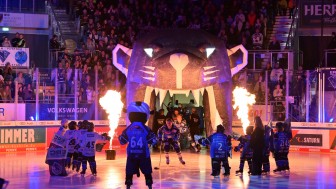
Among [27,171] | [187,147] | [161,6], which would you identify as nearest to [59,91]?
[187,147]

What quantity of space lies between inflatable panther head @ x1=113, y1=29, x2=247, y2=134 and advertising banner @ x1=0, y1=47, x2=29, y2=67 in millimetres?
5090

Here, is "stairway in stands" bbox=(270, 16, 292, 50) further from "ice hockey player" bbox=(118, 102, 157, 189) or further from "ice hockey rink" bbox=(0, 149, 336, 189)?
"ice hockey player" bbox=(118, 102, 157, 189)

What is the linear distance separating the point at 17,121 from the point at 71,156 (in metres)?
5.86

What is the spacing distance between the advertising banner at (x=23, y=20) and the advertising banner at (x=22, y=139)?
7.46m

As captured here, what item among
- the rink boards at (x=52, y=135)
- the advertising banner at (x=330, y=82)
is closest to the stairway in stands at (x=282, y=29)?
the rink boards at (x=52, y=135)

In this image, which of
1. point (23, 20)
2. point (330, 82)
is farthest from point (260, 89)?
point (23, 20)

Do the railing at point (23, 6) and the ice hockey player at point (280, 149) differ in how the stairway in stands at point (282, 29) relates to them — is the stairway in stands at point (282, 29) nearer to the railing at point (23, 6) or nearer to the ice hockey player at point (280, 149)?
the railing at point (23, 6)

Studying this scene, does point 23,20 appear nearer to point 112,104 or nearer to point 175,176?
point 112,104

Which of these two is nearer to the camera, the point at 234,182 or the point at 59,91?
the point at 234,182

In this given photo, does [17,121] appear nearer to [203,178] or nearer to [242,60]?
[242,60]

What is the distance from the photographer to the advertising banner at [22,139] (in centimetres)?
2440

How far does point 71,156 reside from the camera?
19.1 m

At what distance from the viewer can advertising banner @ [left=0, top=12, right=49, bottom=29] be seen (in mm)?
30953

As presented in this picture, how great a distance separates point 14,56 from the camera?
1040 inches
